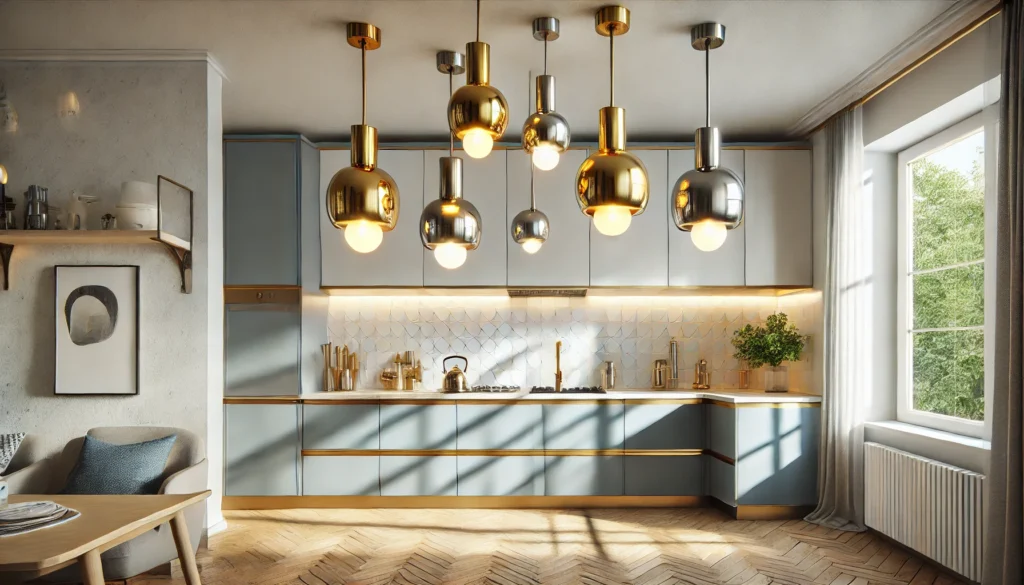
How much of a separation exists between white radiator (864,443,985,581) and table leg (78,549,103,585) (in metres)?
3.60

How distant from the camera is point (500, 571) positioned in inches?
150

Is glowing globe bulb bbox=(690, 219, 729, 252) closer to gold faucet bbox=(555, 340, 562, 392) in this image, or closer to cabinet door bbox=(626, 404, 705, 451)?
cabinet door bbox=(626, 404, 705, 451)

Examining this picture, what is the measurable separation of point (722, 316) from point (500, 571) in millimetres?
2948

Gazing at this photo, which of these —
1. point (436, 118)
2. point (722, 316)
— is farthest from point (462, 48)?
point (722, 316)

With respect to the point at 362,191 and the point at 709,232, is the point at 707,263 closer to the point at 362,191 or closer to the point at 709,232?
the point at 709,232

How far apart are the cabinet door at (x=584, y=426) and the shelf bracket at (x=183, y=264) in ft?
8.25

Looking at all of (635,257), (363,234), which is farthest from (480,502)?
(363,234)

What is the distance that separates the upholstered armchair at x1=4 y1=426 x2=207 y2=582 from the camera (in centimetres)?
291

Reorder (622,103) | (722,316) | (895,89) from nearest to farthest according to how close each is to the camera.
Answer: (895,89), (622,103), (722,316)

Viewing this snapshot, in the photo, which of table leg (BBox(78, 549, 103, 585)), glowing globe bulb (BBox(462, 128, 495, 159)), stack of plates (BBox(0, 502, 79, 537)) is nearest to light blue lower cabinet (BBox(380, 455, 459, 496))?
stack of plates (BBox(0, 502, 79, 537))

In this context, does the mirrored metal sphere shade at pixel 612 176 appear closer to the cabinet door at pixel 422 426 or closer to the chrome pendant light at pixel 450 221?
the chrome pendant light at pixel 450 221

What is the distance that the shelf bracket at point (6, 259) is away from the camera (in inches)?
155

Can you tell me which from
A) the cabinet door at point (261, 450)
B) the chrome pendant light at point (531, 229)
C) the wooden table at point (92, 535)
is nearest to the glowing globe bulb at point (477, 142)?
the chrome pendant light at point (531, 229)

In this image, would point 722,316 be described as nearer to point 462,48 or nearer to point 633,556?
point 633,556
